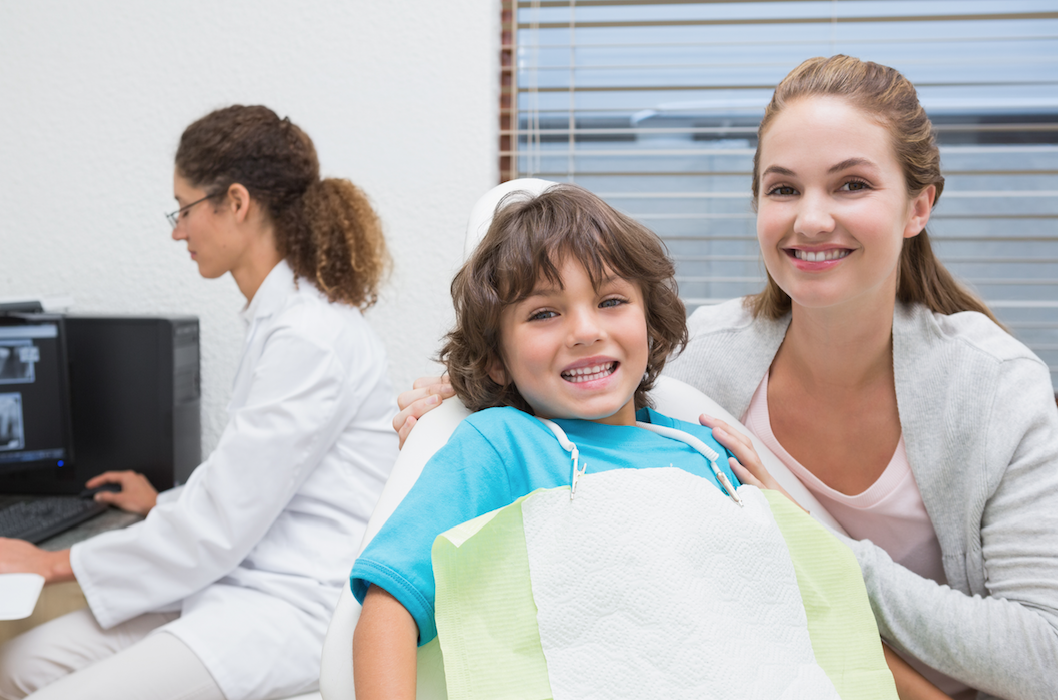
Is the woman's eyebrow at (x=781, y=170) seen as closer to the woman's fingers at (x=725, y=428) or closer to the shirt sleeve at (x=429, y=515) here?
the woman's fingers at (x=725, y=428)

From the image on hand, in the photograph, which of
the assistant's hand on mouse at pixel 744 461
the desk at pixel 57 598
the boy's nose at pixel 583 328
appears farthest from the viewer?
the desk at pixel 57 598

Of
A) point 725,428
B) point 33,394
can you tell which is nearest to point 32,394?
point 33,394

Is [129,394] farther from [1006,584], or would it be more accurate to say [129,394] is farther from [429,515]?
[1006,584]

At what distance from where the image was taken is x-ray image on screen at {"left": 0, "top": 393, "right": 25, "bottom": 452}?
1.65m

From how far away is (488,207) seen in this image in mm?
1166

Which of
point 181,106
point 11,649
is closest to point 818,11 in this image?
point 181,106

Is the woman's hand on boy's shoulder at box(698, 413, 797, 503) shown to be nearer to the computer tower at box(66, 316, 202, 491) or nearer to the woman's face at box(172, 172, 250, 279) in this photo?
the woman's face at box(172, 172, 250, 279)

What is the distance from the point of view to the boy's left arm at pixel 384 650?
2.38 feet

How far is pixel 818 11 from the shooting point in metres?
1.92

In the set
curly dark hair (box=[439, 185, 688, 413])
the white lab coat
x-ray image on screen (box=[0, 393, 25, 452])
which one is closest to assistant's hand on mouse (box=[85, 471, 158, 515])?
x-ray image on screen (box=[0, 393, 25, 452])

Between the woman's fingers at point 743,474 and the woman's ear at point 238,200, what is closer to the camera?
the woman's fingers at point 743,474

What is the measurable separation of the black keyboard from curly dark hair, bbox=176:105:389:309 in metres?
0.69

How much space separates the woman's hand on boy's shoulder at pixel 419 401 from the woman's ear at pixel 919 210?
2.32 ft

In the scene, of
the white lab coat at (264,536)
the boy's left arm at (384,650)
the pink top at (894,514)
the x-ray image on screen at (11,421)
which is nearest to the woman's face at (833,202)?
the pink top at (894,514)
